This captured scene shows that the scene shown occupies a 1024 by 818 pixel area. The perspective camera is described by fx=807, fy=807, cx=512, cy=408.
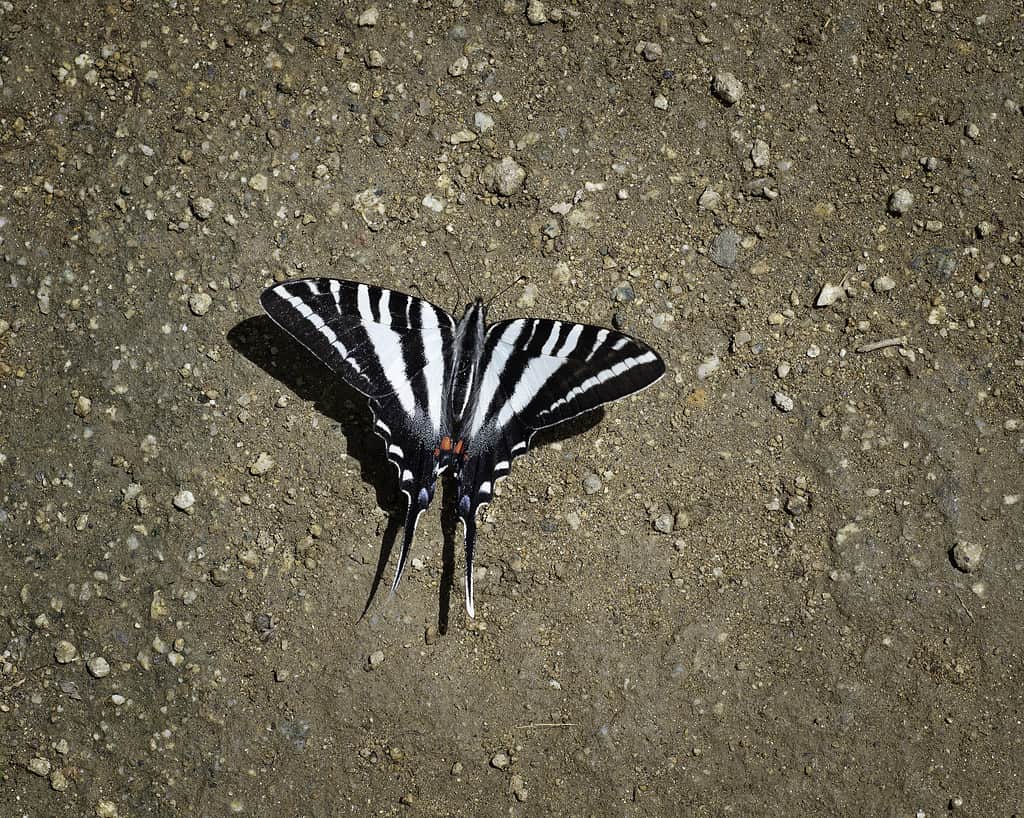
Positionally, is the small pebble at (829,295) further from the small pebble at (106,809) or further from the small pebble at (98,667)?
the small pebble at (106,809)

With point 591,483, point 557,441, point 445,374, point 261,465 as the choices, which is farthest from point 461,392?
point 261,465

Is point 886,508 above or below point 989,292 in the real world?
below

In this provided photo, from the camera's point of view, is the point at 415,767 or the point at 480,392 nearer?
the point at 480,392

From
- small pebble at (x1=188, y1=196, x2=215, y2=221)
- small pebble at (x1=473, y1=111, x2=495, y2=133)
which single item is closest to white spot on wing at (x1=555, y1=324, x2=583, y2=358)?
small pebble at (x1=473, y1=111, x2=495, y2=133)

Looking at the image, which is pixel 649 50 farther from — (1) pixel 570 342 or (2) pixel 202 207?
(2) pixel 202 207

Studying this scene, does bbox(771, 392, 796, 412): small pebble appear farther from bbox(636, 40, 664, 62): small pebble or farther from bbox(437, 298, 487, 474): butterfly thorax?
bbox(636, 40, 664, 62): small pebble

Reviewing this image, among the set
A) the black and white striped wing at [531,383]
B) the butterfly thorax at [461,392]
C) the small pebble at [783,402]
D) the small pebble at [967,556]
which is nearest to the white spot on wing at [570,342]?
the black and white striped wing at [531,383]

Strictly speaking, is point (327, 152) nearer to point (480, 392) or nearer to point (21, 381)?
point (480, 392)

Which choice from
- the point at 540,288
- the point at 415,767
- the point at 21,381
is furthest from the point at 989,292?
the point at 21,381
